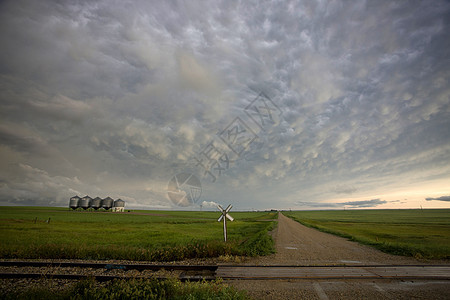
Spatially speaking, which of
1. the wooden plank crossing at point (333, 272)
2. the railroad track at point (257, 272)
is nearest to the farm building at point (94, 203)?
the railroad track at point (257, 272)

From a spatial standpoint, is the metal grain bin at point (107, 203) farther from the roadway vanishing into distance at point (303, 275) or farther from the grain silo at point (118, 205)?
the roadway vanishing into distance at point (303, 275)

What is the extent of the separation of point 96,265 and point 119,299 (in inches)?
314

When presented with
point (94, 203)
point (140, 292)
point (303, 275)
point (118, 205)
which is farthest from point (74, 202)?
point (303, 275)

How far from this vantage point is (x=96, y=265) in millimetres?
14938

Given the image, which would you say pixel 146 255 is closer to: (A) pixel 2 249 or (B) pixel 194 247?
(B) pixel 194 247

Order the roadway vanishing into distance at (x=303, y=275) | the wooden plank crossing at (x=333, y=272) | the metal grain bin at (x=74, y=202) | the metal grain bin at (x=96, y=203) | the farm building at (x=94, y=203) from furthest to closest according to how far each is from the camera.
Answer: the metal grain bin at (x=96, y=203), the farm building at (x=94, y=203), the metal grain bin at (x=74, y=202), the wooden plank crossing at (x=333, y=272), the roadway vanishing into distance at (x=303, y=275)

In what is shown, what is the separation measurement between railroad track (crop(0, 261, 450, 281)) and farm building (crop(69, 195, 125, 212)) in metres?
143

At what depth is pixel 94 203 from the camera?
463 feet

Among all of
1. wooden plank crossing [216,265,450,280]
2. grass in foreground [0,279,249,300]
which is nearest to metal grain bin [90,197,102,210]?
wooden plank crossing [216,265,450,280]

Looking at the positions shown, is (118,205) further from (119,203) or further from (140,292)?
(140,292)

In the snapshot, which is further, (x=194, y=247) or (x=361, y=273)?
(x=194, y=247)

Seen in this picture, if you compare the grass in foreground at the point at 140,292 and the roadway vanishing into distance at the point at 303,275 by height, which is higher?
the grass in foreground at the point at 140,292

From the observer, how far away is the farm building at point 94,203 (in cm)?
13825

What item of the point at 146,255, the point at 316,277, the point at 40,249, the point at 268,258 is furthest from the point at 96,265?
the point at 316,277
